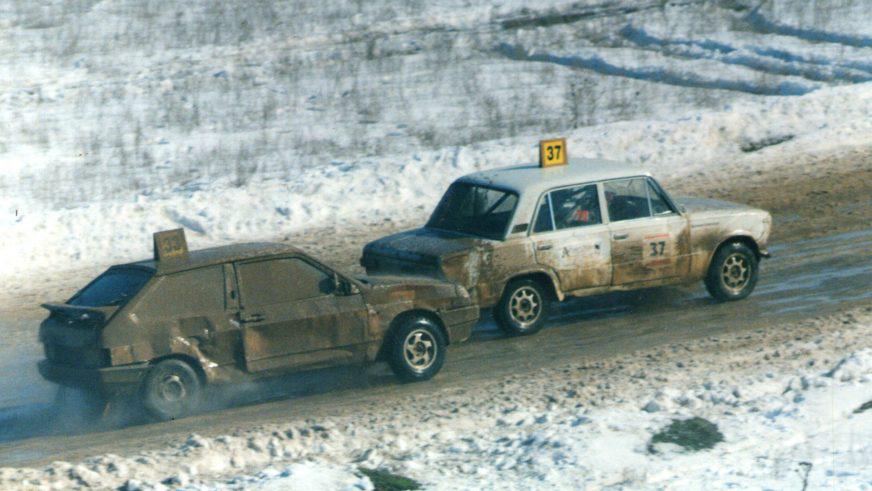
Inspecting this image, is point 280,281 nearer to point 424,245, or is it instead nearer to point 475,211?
point 424,245

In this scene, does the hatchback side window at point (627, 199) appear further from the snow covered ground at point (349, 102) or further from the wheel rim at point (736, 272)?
the snow covered ground at point (349, 102)

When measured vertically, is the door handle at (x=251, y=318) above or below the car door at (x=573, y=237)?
below

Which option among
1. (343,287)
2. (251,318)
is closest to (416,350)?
(343,287)

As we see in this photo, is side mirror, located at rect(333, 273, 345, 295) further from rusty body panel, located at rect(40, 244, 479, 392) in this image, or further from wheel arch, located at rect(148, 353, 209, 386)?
wheel arch, located at rect(148, 353, 209, 386)

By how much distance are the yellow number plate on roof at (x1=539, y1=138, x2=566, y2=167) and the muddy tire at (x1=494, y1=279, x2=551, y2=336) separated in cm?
144

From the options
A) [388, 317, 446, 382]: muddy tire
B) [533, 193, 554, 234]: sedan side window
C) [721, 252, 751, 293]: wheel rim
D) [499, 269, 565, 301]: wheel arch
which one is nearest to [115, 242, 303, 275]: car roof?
[388, 317, 446, 382]: muddy tire

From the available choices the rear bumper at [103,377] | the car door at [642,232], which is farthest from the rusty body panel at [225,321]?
the car door at [642,232]

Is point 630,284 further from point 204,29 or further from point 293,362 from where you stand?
point 204,29

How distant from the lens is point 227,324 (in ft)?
33.1

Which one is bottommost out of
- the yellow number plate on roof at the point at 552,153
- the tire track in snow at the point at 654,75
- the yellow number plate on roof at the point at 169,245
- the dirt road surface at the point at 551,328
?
the dirt road surface at the point at 551,328

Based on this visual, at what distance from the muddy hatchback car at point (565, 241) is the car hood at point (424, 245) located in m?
0.01

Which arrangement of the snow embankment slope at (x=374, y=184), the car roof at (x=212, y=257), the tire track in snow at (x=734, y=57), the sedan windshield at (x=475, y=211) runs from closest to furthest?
1. the car roof at (x=212, y=257)
2. the sedan windshield at (x=475, y=211)
3. the snow embankment slope at (x=374, y=184)
4. the tire track in snow at (x=734, y=57)

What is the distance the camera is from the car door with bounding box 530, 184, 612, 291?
12102mm

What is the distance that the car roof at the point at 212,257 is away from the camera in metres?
10.1
